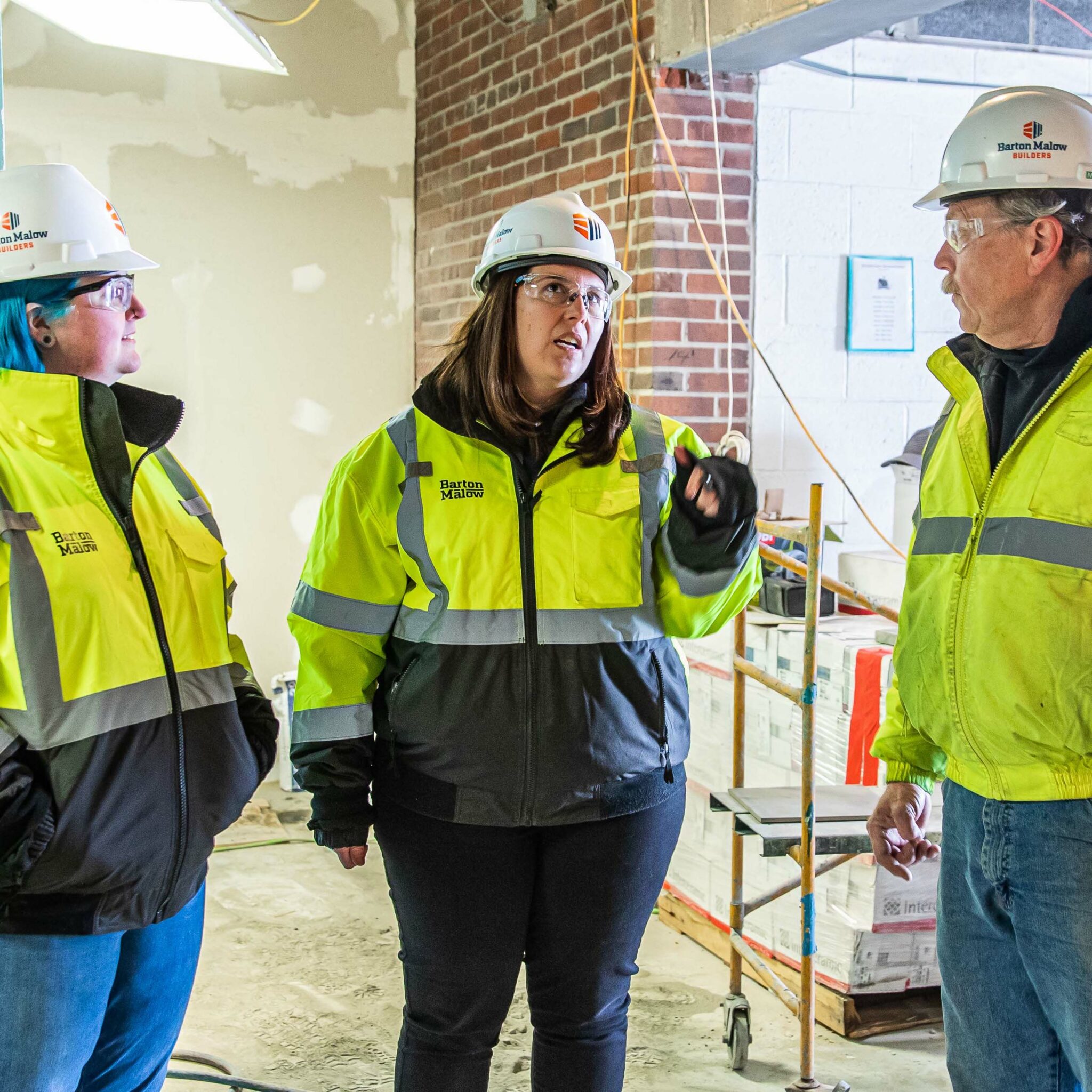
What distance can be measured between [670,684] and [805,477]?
7.36ft

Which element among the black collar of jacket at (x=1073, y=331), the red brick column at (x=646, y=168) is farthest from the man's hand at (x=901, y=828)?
the red brick column at (x=646, y=168)

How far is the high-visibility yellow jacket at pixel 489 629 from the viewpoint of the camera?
6.28 feet

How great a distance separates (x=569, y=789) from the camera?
1908 millimetres

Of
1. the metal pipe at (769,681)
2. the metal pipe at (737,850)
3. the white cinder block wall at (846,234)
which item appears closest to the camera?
the metal pipe at (769,681)

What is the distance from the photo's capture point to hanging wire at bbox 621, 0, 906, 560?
12.4 ft

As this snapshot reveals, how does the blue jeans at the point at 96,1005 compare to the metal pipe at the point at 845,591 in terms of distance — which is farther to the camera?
the metal pipe at the point at 845,591

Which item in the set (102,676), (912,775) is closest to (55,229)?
(102,676)

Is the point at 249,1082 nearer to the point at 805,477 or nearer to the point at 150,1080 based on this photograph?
the point at 150,1080

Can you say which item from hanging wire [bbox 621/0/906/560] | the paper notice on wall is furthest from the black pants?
the paper notice on wall

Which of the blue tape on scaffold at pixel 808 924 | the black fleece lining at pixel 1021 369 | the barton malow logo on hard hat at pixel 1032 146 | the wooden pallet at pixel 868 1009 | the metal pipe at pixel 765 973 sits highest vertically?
the barton malow logo on hard hat at pixel 1032 146

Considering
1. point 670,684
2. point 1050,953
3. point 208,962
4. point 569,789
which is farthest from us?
point 208,962

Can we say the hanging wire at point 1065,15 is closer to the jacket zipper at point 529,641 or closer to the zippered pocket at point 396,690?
the jacket zipper at point 529,641

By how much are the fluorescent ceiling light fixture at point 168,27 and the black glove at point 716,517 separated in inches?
74.1

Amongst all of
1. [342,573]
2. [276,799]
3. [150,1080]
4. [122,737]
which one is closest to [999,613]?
[342,573]
